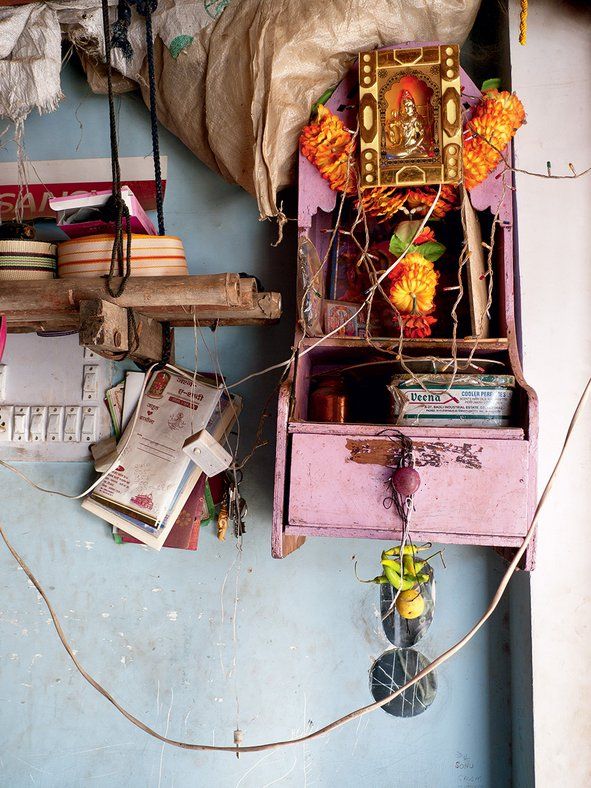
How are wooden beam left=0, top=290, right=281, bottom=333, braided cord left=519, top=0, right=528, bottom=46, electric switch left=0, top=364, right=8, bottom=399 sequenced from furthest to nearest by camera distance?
electric switch left=0, top=364, right=8, bottom=399
braided cord left=519, top=0, right=528, bottom=46
wooden beam left=0, top=290, right=281, bottom=333

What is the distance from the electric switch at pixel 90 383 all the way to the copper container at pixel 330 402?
0.52 metres

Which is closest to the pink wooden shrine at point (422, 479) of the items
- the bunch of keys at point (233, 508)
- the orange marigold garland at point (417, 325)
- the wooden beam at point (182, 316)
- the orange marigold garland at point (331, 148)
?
the orange marigold garland at point (417, 325)

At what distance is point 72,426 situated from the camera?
1.52m

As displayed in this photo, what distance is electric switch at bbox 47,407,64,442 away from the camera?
5.00 feet

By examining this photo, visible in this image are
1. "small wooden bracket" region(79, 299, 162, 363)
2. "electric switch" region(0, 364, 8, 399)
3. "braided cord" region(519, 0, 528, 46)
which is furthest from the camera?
"electric switch" region(0, 364, 8, 399)

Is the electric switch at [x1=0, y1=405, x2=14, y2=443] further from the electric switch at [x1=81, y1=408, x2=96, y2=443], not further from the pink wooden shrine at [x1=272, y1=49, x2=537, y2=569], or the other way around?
the pink wooden shrine at [x1=272, y1=49, x2=537, y2=569]

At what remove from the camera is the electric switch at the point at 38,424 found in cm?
153

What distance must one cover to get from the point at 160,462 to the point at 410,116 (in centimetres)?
89

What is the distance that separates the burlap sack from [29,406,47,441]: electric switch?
0.70m

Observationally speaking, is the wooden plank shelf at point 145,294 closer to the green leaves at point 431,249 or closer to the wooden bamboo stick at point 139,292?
the wooden bamboo stick at point 139,292

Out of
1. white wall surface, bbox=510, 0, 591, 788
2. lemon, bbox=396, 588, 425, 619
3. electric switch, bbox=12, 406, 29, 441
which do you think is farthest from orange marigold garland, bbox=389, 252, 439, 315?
electric switch, bbox=12, 406, 29, 441

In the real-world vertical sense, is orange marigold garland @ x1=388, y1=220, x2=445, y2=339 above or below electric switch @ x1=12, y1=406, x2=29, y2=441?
above

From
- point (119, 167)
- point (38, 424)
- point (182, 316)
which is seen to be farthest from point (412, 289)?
point (38, 424)

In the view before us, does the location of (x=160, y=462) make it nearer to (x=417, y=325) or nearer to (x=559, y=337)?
(x=417, y=325)
